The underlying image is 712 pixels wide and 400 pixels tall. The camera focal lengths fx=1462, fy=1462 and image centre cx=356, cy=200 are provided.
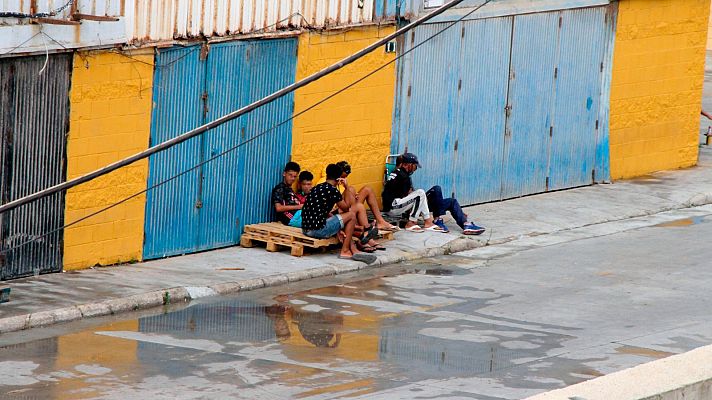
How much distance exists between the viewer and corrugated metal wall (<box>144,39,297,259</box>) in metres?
16.3

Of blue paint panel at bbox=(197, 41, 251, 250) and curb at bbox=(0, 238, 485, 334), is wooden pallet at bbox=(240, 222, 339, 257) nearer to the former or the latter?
blue paint panel at bbox=(197, 41, 251, 250)

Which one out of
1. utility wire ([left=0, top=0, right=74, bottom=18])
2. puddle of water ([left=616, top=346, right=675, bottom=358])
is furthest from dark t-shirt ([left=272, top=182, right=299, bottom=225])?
puddle of water ([left=616, top=346, right=675, bottom=358])

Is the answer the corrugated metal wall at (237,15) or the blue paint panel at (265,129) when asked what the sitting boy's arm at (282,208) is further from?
the corrugated metal wall at (237,15)

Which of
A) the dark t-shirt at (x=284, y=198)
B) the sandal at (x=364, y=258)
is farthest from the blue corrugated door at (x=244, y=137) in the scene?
the sandal at (x=364, y=258)

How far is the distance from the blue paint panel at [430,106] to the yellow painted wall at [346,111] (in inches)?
10.9

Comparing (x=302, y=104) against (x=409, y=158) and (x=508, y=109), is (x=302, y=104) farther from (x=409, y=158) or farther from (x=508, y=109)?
(x=508, y=109)

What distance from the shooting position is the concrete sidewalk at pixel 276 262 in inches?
551

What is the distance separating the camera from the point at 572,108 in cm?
2189

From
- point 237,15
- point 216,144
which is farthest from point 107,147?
point 237,15

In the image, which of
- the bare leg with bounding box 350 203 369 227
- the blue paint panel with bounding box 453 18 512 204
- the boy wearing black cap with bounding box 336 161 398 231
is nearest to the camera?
the bare leg with bounding box 350 203 369 227

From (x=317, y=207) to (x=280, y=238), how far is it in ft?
2.01

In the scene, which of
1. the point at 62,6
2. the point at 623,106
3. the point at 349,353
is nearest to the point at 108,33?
the point at 62,6

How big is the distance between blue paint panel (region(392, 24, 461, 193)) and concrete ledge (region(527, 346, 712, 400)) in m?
11.5

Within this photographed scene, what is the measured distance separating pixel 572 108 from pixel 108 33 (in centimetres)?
883
